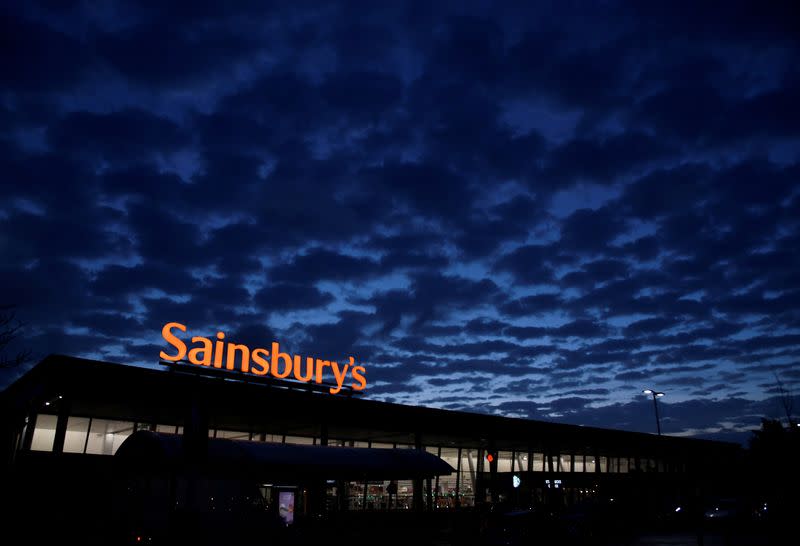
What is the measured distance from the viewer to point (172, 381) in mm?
27531

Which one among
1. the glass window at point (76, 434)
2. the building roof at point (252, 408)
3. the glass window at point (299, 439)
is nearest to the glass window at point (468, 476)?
the building roof at point (252, 408)

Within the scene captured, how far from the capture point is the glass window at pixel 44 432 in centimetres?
3106

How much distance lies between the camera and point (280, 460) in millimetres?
26266

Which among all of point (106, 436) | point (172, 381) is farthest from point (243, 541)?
point (106, 436)

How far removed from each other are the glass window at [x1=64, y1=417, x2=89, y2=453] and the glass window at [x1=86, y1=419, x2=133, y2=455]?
32cm

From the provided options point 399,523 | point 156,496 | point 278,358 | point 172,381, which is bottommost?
point 399,523

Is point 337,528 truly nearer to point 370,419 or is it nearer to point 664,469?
point 370,419

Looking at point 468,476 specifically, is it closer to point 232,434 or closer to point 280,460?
point 232,434

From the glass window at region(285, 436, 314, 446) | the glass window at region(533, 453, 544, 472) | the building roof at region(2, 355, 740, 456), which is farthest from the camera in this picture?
the glass window at region(533, 453, 544, 472)

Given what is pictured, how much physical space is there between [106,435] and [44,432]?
3286 millimetres

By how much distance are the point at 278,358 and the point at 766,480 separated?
27.9 m

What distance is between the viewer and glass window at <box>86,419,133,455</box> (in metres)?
32.5

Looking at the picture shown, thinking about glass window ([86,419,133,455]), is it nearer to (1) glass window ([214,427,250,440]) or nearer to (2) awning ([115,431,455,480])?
(1) glass window ([214,427,250,440])

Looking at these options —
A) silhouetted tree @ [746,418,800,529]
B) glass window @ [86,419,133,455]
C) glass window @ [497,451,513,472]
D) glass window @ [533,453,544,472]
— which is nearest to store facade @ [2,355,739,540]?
glass window @ [86,419,133,455]
